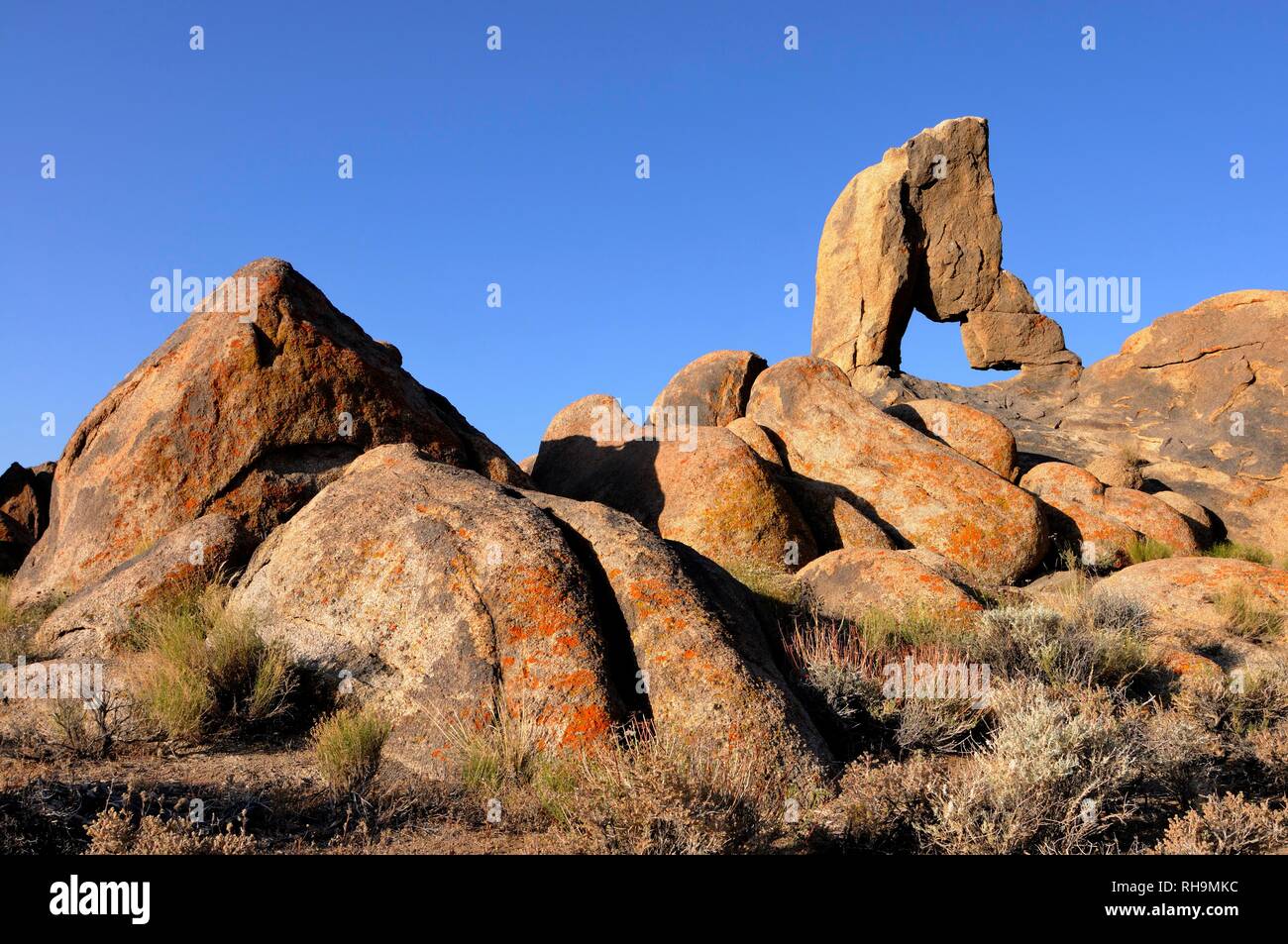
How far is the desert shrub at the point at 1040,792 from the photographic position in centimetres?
441

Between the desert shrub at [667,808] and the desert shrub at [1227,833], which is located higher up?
the desert shrub at [667,808]

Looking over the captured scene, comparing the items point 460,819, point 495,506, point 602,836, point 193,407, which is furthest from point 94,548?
point 602,836

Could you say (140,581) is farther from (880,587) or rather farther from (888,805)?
(880,587)

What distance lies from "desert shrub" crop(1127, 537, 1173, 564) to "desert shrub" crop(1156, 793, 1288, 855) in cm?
928

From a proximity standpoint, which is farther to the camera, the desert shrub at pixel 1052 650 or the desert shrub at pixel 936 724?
the desert shrub at pixel 1052 650

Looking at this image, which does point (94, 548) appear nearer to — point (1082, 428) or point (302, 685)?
point (302, 685)

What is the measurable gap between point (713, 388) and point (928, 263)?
455 inches

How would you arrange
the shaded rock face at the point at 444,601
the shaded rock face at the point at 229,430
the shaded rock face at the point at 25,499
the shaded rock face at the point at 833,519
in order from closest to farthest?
the shaded rock face at the point at 444,601
the shaded rock face at the point at 229,430
the shaded rock face at the point at 833,519
the shaded rock face at the point at 25,499

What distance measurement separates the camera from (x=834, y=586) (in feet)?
30.4

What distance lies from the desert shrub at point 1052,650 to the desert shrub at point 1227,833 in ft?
7.32

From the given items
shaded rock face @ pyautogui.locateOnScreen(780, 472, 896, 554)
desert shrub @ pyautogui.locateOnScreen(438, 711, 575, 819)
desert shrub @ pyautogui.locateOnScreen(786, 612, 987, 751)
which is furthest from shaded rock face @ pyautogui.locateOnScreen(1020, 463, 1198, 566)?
desert shrub @ pyautogui.locateOnScreen(438, 711, 575, 819)

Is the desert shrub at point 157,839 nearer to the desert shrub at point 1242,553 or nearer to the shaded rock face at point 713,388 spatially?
the shaded rock face at point 713,388

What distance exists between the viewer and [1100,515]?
14.0 metres

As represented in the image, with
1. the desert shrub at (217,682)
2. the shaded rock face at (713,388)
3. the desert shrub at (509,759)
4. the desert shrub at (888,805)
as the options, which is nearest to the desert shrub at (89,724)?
the desert shrub at (217,682)
